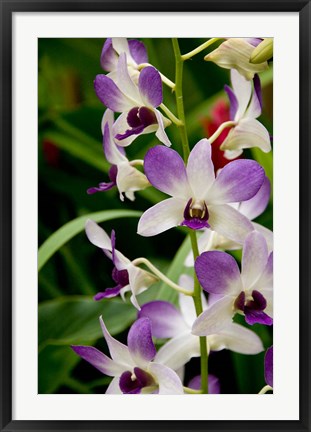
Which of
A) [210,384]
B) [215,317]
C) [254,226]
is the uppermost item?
[254,226]

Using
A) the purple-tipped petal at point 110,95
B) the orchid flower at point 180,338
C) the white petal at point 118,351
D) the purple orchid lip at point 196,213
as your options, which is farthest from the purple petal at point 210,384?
the purple-tipped petal at point 110,95

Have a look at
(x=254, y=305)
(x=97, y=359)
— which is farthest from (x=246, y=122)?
(x=97, y=359)

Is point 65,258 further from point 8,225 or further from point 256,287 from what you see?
point 256,287

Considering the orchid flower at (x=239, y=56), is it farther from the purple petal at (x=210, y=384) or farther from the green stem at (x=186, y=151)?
the purple petal at (x=210, y=384)

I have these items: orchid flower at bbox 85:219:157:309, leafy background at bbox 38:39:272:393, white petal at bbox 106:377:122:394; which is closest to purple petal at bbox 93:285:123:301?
orchid flower at bbox 85:219:157:309

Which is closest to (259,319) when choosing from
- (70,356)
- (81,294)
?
(70,356)

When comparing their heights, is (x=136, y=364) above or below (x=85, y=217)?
below

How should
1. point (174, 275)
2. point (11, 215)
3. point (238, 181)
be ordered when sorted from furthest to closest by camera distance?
point (174, 275) < point (11, 215) < point (238, 181)

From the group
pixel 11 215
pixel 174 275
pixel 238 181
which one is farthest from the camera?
pixel 174 275

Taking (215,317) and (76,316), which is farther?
(76,316)

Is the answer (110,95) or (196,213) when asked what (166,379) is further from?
(110,95)
